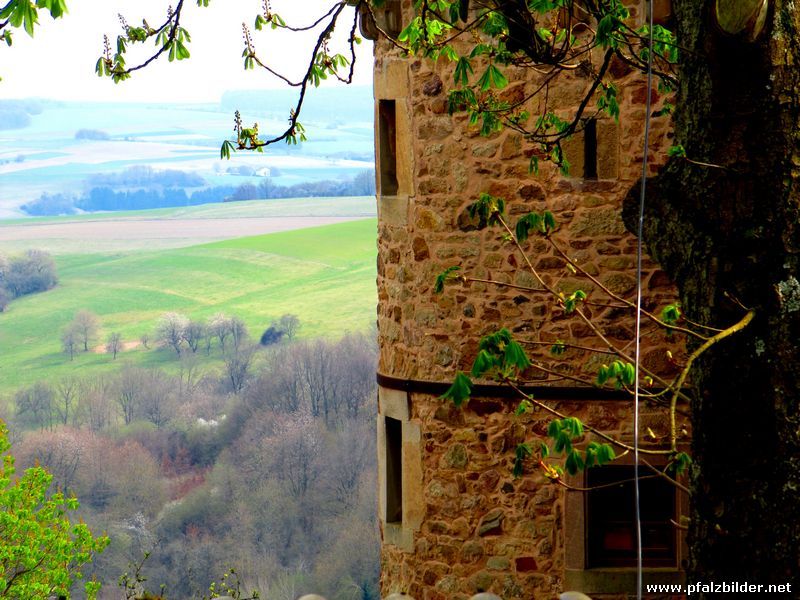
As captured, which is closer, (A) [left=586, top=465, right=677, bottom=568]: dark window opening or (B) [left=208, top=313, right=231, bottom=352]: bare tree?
(A) [left=586, top=465, right=677, bottom=568]: dark window opening

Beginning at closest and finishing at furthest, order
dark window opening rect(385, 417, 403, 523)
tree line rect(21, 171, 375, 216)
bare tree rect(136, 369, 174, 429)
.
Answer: dark window opening rect(385, 417, 403, 523)
bare tree rect(136, 369, 174, 429)
tree line rect(21, 171, 375, 216)

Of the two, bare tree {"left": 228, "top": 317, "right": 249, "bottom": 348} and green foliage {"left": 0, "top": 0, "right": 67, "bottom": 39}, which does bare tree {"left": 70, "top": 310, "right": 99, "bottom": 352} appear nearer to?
bare tree {"left": 228, "top": 317, "right": 249, "bottom": 348}

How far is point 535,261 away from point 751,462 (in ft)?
10.9

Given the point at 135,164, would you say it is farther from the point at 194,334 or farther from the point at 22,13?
the point at 22,13

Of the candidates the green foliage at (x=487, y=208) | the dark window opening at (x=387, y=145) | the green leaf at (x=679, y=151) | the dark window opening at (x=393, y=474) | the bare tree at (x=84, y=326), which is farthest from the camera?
the bare tree at (x=84, y=326)

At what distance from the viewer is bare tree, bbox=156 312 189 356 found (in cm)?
5884

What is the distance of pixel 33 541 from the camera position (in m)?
16.8

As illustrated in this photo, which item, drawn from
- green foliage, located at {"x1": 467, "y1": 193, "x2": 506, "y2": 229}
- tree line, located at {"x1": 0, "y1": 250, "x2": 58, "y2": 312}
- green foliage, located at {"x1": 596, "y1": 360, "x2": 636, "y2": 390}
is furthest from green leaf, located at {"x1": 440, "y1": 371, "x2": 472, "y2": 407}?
tree line, located at {"x1": 0, "y1": 250, "x2": 58, "y2": 312}

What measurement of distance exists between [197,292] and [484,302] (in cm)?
5730

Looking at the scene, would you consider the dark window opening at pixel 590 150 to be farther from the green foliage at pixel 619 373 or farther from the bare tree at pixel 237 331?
the bare tree at pixel 237 331

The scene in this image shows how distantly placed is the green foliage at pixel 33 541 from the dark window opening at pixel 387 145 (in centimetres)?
919

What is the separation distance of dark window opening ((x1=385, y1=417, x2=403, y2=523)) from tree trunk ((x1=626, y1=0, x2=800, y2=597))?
396cm

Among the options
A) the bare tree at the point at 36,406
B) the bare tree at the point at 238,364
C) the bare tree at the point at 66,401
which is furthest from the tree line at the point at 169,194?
the bare tree at the point at 36,406

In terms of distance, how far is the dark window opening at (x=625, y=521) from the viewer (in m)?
7.18
